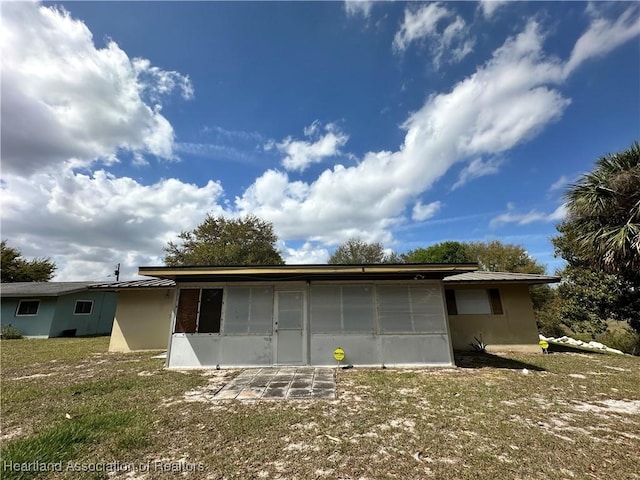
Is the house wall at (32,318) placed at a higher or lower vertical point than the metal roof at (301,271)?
lower

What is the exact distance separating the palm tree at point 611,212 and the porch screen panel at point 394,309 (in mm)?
5837

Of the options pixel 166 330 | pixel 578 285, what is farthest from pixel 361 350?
pixel 578 285

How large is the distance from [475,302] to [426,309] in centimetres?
375

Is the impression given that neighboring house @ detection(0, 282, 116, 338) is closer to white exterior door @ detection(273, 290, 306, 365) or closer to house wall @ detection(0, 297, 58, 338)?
house wall @ detection(0, 297, 58, 338)

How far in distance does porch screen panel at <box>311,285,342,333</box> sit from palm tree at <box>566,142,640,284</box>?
7.73 metres

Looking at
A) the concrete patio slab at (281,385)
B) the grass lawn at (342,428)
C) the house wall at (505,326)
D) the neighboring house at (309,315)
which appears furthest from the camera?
the house wall at (505,326)

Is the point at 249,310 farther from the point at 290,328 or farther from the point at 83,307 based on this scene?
the point at 83,307

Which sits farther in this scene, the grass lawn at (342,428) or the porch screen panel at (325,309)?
the porch screen panel at (325,309)

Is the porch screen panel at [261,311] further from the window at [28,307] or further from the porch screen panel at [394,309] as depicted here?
the window at [28,307]

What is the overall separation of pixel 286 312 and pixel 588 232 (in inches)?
381

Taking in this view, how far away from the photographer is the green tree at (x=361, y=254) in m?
29.6

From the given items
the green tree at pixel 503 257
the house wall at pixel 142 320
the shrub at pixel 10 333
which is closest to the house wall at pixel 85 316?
the shrub at pixel 10 333

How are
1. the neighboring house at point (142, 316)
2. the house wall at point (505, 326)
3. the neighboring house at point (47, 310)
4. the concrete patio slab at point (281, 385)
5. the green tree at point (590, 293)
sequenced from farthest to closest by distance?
1. the neighboring house at point (47, 310)
2. the neighboring house at point (142, 316)
3. the green tree at point (590, 293)
4. the house wall at point (505, 326)
5. the concrete patio slab at point (281, 385)

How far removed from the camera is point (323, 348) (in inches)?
291
